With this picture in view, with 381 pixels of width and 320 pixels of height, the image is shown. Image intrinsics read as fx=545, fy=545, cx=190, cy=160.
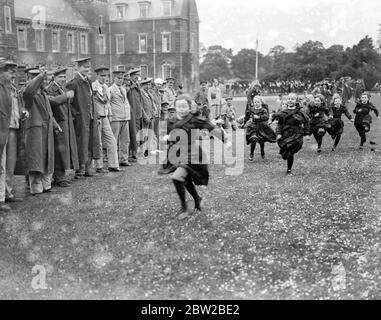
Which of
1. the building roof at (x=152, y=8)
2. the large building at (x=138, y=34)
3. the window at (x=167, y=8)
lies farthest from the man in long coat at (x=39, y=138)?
the window at (x=167, y=8)

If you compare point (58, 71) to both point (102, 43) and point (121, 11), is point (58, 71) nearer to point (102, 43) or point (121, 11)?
point (102, 43)

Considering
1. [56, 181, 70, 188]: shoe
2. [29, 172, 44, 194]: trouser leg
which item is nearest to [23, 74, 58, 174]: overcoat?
[29, 172, 44, 194]: trouser leg

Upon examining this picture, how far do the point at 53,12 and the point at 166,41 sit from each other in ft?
42.1

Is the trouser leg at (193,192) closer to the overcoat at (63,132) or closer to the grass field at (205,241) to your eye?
the grass field at (205,241)

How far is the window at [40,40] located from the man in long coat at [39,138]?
4232 cm

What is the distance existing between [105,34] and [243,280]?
57.6 meters

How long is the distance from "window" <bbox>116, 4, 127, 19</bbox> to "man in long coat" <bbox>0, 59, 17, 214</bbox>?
5421 centimetres

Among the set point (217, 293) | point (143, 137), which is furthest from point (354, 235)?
point (143, 137)

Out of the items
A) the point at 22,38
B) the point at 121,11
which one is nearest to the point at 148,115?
the point at 22,38

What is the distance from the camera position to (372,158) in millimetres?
13148

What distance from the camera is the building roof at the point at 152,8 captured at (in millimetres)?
59156

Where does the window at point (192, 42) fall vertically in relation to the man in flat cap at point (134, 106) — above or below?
above

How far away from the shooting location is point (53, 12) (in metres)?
53.2

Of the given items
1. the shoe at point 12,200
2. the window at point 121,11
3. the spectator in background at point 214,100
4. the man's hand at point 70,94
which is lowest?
the shoe at point 12,200
